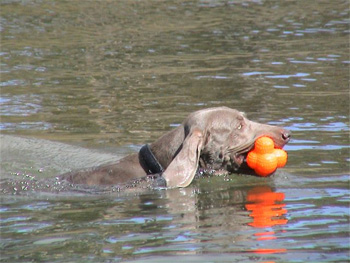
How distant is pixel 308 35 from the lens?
69.0 ft

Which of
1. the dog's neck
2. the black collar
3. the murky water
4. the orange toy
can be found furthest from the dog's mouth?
the black collar

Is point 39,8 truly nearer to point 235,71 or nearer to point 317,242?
point 235,71

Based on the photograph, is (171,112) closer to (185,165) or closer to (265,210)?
(185,165)

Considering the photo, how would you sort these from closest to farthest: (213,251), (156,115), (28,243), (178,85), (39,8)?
(213,251), (28,243), (156,115), (178,85), (39,8)

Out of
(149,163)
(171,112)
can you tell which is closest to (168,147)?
(149,163)

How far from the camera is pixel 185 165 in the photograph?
9.02 metres

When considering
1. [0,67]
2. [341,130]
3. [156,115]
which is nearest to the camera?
[341,130]

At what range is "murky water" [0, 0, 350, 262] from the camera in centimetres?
737

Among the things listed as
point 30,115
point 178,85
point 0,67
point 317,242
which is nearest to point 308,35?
point 178,85

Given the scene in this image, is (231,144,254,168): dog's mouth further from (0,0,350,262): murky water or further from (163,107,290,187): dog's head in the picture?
(0,0,350,262): murky water

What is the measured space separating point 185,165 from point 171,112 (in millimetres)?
4699

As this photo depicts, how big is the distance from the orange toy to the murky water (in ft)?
0.95

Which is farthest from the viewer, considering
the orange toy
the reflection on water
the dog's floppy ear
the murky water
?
the orange toy

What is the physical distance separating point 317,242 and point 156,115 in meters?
6.79
